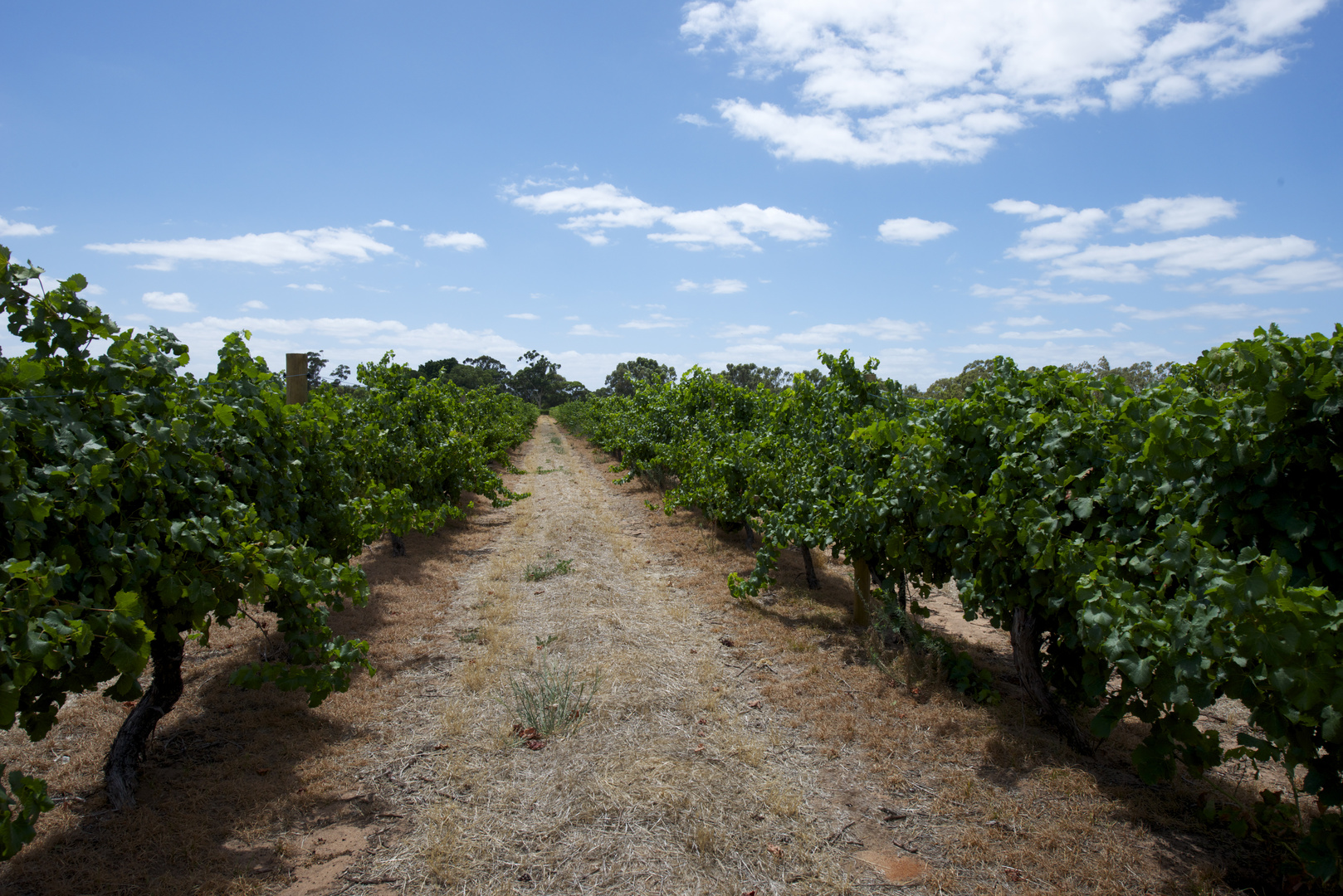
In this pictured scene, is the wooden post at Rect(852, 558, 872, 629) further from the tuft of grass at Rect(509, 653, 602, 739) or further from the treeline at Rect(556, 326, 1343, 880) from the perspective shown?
the tuft of grass at Rect(509, 653, 602, 739)

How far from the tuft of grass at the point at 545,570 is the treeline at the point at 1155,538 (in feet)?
15.5

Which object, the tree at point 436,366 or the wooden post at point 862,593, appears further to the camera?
the tree at point 436,366

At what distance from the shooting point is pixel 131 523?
397cm

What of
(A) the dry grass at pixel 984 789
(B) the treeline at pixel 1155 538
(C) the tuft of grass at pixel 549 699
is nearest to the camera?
(B) the treeline at pixel 1155 538

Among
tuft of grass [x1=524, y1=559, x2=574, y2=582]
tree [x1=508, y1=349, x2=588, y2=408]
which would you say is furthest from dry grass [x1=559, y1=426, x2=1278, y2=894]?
tree [x1=508, y1=349, x2=588, y2=408]

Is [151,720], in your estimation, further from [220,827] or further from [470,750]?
[470,750]

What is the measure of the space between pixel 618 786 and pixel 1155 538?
11.9 ft

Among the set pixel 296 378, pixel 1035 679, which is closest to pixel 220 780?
pixel 296 378

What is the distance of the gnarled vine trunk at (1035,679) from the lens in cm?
531

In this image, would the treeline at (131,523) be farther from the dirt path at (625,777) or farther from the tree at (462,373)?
the tree at (462,373)

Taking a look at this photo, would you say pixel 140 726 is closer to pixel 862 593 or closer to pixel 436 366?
pixel 862 593

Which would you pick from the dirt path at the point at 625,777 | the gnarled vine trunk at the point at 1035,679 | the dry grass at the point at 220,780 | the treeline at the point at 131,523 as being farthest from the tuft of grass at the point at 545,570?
the gnarled vine trunk at the point at 1035,679

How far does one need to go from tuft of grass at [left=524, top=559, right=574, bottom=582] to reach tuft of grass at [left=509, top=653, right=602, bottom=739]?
3.92m

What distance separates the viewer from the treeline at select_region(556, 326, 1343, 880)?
9.95 ft
